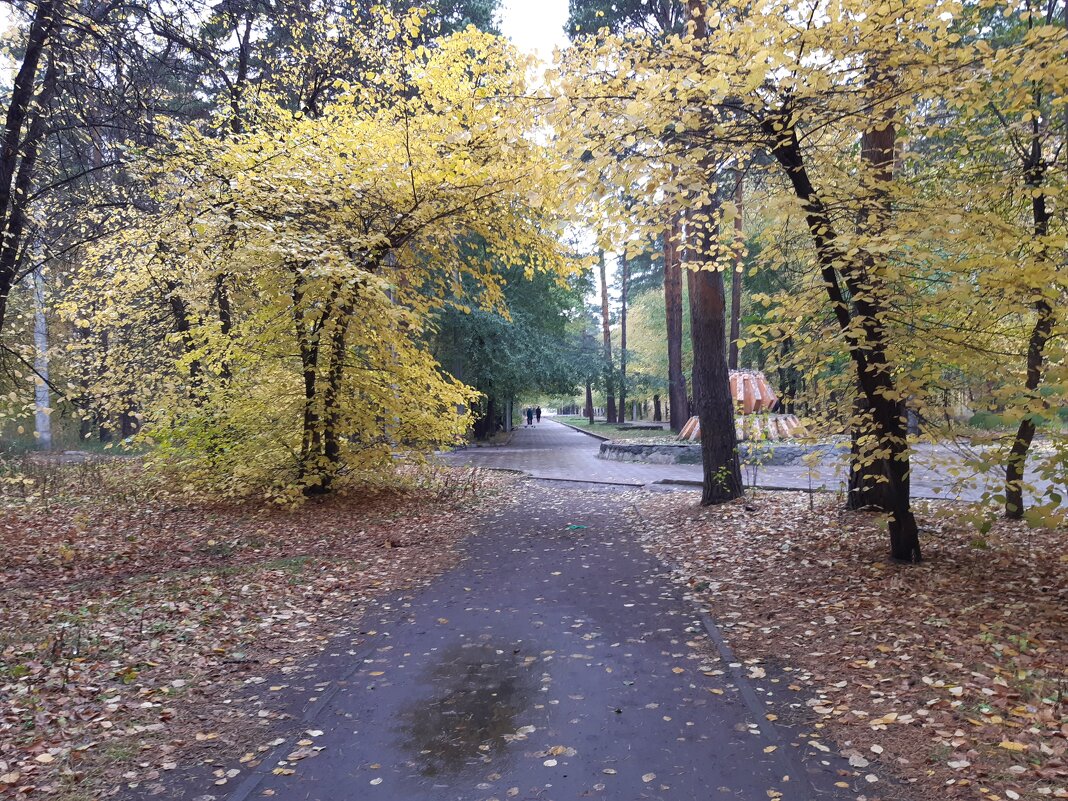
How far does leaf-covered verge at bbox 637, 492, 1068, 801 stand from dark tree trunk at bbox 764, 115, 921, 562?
79 cm

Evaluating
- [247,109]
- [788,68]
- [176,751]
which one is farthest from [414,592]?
[247,109]

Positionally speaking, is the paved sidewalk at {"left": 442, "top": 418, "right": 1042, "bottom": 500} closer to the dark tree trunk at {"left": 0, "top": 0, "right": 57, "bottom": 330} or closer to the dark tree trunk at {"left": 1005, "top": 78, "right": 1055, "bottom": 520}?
the dark tree trunk at {"left": 1005, "top": 78, "right": 1055, "bottom": 520}

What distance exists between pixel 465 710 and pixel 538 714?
425mm

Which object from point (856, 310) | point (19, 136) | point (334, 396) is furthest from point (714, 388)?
point (19, 136)

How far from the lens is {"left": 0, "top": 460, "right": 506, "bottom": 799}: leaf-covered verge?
3.50 meters

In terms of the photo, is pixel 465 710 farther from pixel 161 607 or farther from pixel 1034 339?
pixel 1034 339

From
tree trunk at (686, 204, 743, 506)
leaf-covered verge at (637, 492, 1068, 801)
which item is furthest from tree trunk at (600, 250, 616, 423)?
leaf-covered verge at (637, 492, 1068, 801)

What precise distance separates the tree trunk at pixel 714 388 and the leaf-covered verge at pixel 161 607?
3.83m

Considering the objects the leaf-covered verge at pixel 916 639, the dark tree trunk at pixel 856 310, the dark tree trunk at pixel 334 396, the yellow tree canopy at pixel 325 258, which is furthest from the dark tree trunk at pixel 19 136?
the leaf-covered verge at pixel 916 639

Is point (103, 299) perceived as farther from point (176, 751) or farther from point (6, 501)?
point (176, 751)

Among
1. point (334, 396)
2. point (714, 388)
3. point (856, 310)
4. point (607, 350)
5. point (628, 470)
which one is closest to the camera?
point (856, 310)

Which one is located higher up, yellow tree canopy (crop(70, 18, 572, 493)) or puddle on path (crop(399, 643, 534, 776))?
yellow tree canopy (crop(70, 18, 572, 493))

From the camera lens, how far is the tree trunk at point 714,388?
9.95m

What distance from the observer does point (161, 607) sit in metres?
5.62
